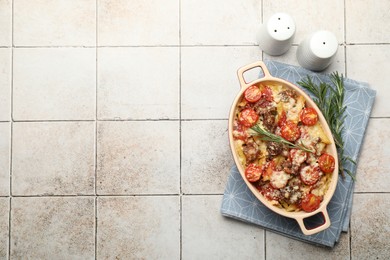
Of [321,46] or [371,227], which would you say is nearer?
[321,46]

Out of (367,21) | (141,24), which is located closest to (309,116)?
(367,21)

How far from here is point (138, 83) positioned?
5.00 ft

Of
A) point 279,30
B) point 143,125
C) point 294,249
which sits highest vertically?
point 279,30

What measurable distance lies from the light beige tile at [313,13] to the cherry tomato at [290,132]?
1.17 ft

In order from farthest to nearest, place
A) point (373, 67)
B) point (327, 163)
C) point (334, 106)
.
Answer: point (373, 67)
point (334, 106)
point (327, 163)

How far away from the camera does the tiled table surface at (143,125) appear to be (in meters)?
1.50

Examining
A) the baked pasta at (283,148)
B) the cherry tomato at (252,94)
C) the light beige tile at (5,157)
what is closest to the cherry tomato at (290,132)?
the baked pasta at (283,148)

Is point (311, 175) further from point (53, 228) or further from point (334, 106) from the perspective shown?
point (53, 228)

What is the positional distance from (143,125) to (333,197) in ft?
2.05

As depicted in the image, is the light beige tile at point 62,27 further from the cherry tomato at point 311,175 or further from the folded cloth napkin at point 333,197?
the cherry tomato at point 311,175

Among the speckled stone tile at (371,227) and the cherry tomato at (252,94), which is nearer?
the cherry tomato at (252,94)

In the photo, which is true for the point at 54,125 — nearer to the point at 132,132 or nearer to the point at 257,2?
the point at 132,132

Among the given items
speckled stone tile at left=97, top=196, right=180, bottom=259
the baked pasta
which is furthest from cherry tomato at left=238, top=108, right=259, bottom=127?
speckled stone tile at left=97, top=196, right=180, bottom=259

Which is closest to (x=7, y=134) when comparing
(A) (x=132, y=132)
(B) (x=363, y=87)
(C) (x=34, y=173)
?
(C) (x=34, y=173)
